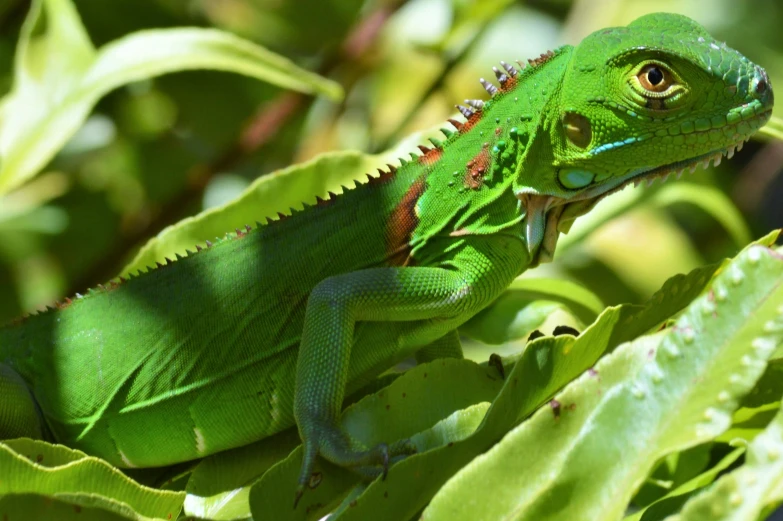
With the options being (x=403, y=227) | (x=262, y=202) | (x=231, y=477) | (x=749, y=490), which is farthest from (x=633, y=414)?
(x=262, y=202)

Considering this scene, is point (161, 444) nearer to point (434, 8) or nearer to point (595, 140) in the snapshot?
point (595, 140)

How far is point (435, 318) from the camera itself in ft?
5.88

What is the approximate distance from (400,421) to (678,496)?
0.49 m

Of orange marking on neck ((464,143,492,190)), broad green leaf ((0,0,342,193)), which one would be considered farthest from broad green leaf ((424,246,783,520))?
broad green leaf ((0,0,342,193))

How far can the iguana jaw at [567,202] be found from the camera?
5.57 feet

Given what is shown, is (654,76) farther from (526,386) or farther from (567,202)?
(526,386)

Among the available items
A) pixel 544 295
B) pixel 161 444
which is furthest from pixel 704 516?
pixel 161 444

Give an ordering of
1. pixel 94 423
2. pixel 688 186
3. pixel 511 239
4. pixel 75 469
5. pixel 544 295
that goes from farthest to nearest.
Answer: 1. pixel 688 186
2. pixel 544 295
3. pixel 94 423
4. pixel 511 239
5. pixel 75 469

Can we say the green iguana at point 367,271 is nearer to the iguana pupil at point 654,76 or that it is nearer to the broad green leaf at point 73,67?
the iguana pupil at point 654,76

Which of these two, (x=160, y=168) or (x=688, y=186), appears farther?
(x=160, y=168)

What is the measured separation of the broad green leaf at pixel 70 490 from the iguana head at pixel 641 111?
3.10 ft

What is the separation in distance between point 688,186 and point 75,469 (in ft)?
6.00

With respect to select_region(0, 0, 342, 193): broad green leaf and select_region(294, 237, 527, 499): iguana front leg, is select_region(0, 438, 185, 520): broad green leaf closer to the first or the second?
select_region(294, 237, 527, 499): iguana front leg

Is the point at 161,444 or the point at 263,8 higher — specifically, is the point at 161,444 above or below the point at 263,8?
below
